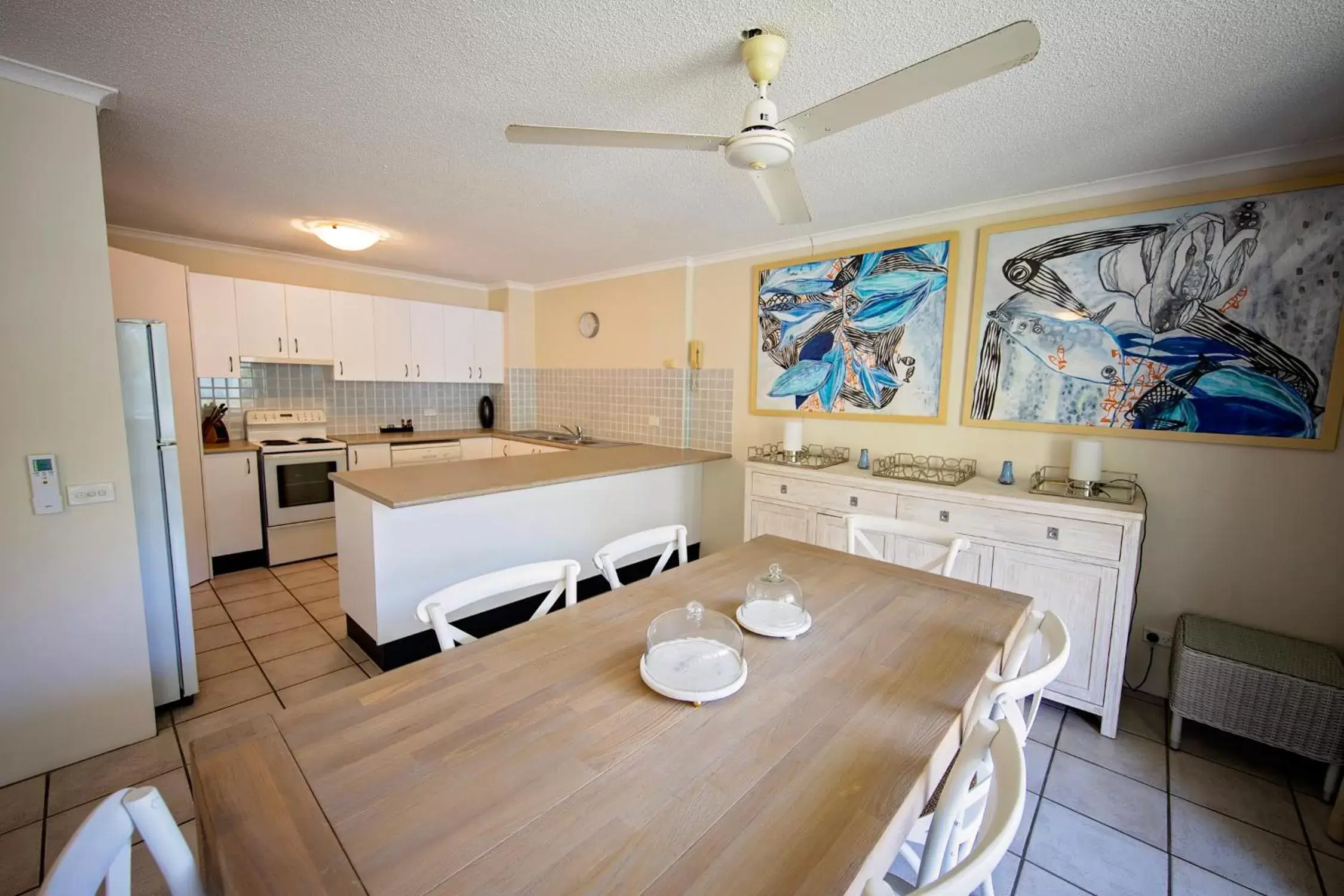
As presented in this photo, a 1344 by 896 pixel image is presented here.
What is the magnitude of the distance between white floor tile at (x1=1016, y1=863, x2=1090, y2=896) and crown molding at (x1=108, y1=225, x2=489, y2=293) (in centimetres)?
534

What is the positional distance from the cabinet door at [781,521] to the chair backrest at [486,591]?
1.62m

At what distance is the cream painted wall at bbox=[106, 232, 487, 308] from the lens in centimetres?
365

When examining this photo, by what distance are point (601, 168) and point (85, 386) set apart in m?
2.03

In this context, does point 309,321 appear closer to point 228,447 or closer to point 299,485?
point 228,447

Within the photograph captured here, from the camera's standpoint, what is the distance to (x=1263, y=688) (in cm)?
188

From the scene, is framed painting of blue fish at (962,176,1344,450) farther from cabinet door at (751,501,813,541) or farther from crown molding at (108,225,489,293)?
crown molding at (108,225,489,293)

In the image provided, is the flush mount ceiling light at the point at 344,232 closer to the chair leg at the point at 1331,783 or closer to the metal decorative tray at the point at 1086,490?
the metal decorative tray at the point at 1086,490

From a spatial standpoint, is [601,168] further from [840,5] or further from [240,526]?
[240,526]

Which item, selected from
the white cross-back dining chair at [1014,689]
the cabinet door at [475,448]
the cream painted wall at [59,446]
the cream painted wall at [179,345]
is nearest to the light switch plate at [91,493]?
the cream painted wall at [59,446]

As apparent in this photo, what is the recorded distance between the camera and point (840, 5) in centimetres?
132

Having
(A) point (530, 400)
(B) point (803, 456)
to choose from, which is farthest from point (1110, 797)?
(A) point (530, 400)

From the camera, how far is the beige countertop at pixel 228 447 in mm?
3541

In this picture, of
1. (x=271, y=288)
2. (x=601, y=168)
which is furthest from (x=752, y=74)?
(x=271, y=288)

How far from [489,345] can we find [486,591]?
13.2 feet
